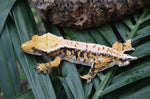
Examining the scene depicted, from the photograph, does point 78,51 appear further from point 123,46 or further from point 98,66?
point 123,46

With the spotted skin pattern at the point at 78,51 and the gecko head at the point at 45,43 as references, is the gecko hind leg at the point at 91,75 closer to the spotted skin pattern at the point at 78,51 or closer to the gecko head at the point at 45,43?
the spotted skin pattern at the point at 78,51

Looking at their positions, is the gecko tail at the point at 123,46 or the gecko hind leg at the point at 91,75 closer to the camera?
the gecko hind leg at the point at 91,75

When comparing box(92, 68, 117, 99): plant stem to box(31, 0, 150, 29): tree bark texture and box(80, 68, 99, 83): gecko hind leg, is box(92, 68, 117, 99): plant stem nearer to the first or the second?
box(80, 68, 99, 83): gecko hind leg

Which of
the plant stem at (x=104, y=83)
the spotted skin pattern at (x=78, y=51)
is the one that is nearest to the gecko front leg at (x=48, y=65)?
the spotted skin pattern at (x=78, y=51)

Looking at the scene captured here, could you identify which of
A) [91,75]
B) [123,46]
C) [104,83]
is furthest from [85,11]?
[104,83]

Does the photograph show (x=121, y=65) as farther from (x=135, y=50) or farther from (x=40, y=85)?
(x=40, y=85)
